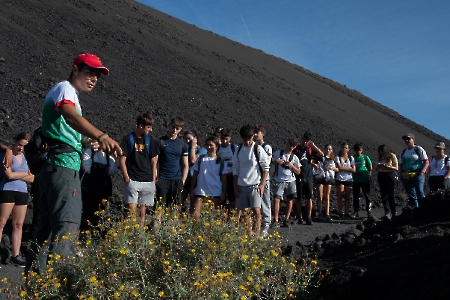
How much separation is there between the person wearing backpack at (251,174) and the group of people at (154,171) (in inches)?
0.6

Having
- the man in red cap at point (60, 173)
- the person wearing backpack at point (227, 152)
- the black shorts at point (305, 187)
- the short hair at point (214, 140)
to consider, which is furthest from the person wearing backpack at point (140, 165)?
the black shorts at point (305, 187)

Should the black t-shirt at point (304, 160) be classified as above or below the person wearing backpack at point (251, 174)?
above

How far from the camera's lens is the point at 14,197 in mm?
7371

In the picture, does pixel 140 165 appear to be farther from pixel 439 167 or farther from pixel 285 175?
Answer: pixel 439 167

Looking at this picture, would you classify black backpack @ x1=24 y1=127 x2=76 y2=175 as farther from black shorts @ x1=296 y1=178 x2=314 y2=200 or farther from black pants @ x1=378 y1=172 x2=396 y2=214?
black pants @ x1=378 y1=172 x2=396 y2=214

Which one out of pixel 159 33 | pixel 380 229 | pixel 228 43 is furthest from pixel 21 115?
pixel 228 43

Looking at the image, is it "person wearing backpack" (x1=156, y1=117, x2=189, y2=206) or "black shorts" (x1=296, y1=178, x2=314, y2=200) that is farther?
"black shorts" (x1=296, y1=178, x2=314, y2=200)

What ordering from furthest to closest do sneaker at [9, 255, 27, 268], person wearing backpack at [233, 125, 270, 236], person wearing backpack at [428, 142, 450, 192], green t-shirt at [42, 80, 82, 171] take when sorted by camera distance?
person wearing backpack at [428, 142, 450, 192] < person wearing backpack at [233, 125, 270, 236] < sneaker at [9, 255, 27, 268] < green t-shirt at [42, 80, 82, 171]

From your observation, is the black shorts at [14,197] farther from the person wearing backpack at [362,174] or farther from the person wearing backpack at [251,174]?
the person wearing backpack at [362,174]

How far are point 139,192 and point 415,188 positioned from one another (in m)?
6.45

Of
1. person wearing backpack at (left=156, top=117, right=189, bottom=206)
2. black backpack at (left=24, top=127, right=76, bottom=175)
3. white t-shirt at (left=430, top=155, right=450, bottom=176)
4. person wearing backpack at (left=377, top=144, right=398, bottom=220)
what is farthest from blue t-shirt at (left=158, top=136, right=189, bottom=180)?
white t-shirt at (left=430, top=155, right=450, bottom=176)

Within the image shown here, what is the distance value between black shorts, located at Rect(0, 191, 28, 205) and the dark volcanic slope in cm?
647

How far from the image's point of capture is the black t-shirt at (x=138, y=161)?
782cm

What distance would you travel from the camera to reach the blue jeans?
1122 cm
